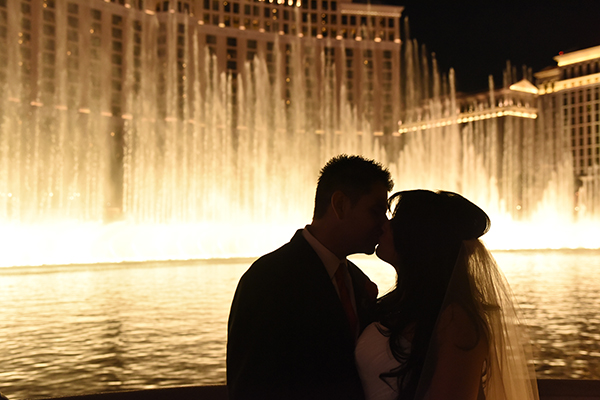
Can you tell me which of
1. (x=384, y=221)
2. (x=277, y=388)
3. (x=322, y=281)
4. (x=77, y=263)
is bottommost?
(x=77, y=263)

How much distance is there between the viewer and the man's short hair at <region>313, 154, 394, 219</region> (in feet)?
7.88

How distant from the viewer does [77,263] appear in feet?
53.6

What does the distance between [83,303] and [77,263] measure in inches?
287

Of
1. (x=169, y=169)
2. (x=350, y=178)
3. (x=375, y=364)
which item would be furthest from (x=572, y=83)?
(x=375, y=364)

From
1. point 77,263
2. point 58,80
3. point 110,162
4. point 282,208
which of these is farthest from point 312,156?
point 110,162

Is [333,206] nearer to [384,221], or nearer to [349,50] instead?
[384,221]

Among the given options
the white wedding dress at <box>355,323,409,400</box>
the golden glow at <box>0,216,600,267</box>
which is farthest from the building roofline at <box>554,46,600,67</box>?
the white wedding dress at <box>355,323,409,400</box>

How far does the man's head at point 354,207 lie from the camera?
7.83ft

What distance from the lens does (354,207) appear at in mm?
2400

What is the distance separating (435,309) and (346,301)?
39cm

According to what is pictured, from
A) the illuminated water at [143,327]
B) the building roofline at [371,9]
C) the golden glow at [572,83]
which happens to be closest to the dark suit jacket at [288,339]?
the illuminated water at [143,327]

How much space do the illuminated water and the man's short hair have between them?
10.8ft

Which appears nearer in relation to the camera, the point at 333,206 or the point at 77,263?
the point at 333,206

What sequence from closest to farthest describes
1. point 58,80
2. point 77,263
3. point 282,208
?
point 77,263
point 282,208
point 58,80
